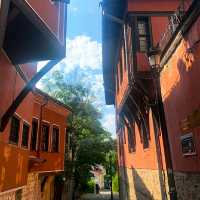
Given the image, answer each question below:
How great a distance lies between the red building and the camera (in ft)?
18.3

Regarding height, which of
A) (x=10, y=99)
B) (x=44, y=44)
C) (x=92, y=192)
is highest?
(x=44, y=44)

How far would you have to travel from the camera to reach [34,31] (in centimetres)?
568

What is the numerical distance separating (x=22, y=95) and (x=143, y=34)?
515cm

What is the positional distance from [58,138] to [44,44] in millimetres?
9600

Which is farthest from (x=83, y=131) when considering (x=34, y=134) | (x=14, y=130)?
(x=14, y=130)

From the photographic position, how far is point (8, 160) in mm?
6715

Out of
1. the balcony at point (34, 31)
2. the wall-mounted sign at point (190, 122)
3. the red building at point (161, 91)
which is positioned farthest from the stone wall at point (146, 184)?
the balcony at point (34, 31)

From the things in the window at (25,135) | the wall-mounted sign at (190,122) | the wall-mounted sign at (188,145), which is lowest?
the wall-mounted sign at (188,145)

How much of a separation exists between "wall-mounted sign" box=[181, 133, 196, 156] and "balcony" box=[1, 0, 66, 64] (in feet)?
11.2

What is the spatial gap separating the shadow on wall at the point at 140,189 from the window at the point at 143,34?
5.14 m

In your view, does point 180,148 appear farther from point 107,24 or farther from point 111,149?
point 111,149

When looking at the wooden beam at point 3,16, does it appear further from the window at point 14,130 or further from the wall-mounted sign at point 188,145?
the wall-mounted sign at point 188,145

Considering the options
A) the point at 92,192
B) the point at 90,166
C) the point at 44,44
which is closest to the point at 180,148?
the point at 44,44

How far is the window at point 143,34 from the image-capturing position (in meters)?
9.38
